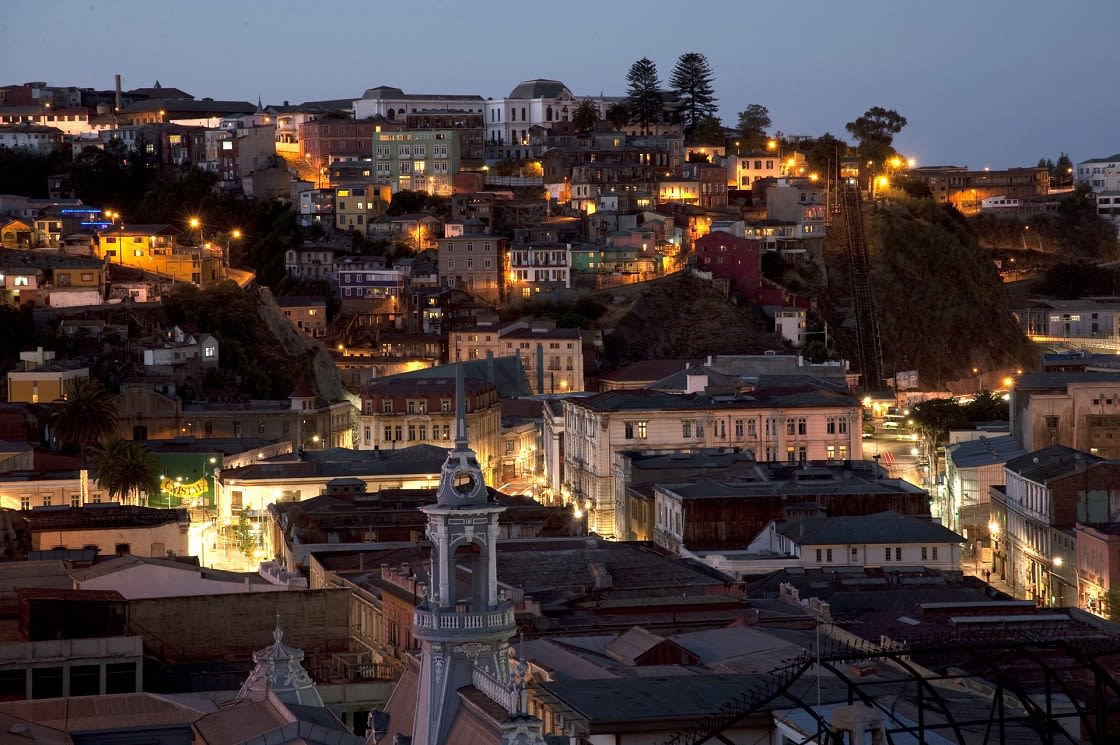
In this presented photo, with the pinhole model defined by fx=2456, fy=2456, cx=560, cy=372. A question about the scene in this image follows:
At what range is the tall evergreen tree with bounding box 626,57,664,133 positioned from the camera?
15350cm

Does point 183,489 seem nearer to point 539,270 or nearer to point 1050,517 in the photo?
point 1050,517

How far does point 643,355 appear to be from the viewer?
12456cm

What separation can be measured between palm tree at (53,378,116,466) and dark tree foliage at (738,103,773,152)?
69.7 metres

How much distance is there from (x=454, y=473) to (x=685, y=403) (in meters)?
62.3

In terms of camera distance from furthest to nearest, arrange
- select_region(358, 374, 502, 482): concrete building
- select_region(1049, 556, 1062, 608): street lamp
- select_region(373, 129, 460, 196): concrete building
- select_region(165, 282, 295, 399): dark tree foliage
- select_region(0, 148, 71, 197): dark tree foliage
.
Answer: select_region(0, 148, 71, 197): dark tree foliage < select_region(373, 129, 460, 196): concrete building < select_region(165, 282, 295, 399): dark tree foliage < select_region(358, 374, 502, 482): concrete building < select_region(1049, 556, 1062, 608): street lamp

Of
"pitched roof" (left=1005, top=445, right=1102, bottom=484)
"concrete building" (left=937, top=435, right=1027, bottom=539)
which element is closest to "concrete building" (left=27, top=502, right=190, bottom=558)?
"pitched roof" (left=1005, top=445, right=1102, bottom=484)

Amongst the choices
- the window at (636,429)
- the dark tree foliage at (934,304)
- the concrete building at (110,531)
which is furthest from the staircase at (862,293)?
the concrete building at (110,531)

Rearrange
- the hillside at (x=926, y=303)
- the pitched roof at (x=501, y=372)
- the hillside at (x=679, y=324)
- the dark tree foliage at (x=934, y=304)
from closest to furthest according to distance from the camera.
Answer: the pitched roof at (x=501, y=372), the hillside at (x=679, y=324), the hillside at (x=926, y=303), the dark tree foliage at (x=934, y=304)

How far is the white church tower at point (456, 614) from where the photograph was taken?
1031 inches

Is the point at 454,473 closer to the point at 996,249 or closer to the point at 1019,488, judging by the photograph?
the point at 1019,488

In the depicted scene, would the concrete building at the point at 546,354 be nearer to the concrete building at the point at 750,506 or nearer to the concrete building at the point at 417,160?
the concrete building at the point at 417,160

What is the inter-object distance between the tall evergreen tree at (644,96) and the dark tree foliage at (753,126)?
5695 mm

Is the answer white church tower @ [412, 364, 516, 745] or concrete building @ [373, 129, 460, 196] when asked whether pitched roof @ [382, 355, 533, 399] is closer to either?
concrete building @ [373, 129, 460, 196]

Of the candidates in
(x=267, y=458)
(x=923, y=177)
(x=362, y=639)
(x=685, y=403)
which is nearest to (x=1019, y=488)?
(x=685, y=403)
